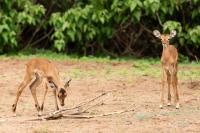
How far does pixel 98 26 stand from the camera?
18.5 meters

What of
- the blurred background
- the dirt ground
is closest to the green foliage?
the blurred background

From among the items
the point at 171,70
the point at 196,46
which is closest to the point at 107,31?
the point at 196,46

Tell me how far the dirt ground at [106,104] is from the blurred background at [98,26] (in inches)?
61.2

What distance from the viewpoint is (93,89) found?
44.6 ft

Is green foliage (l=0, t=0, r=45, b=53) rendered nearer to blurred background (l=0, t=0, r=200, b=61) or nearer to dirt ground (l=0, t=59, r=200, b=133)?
blurred background (l=0, t=0, r=200, b=61)

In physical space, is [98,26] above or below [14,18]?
below

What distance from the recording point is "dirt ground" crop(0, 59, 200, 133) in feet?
31.8

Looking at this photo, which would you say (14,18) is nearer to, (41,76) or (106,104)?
(106,104)

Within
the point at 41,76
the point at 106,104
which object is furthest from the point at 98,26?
the point at 41,76

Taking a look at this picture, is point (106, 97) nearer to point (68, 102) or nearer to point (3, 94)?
point (68, 102)

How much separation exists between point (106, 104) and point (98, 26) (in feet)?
21.8

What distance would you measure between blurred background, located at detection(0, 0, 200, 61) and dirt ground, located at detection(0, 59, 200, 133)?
1.55m

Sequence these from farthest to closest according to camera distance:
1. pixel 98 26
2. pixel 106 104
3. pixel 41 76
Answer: pixel 98 26, pixel 106 104, pixel 41 76

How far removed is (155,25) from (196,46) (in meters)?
1.55
